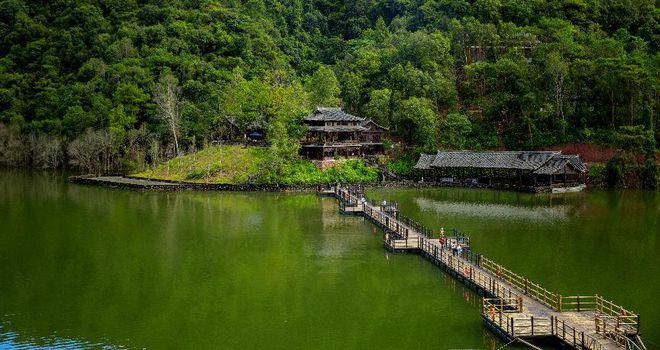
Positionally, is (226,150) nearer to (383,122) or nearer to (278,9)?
(383,122)

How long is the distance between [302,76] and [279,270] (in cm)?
7936

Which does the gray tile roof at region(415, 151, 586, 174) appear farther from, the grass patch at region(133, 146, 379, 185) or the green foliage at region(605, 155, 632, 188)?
the grass patch at region(133, 146, 379, 185)

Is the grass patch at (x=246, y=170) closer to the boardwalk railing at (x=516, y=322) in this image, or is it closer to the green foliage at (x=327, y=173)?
the green foliage at (x=327, y=173)

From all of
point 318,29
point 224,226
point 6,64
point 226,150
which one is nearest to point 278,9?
point 318,29

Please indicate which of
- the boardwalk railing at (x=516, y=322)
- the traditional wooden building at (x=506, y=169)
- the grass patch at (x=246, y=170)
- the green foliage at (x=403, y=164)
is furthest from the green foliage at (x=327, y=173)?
the boardwalk railing at (x=516, y=322)

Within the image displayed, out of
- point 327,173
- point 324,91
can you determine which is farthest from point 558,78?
point 327,173

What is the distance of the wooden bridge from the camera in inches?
1006

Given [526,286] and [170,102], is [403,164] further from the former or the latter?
[526,286]

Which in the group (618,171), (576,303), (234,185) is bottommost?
(576,303)

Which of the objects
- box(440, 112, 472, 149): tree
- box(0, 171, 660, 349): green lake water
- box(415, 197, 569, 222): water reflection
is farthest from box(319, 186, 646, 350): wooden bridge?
box(440, 112, 472, 149): tree

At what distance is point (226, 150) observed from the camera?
79.4 metres

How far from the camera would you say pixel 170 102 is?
262 ft

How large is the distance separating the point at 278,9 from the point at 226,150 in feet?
192

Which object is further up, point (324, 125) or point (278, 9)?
point (278, 9)
